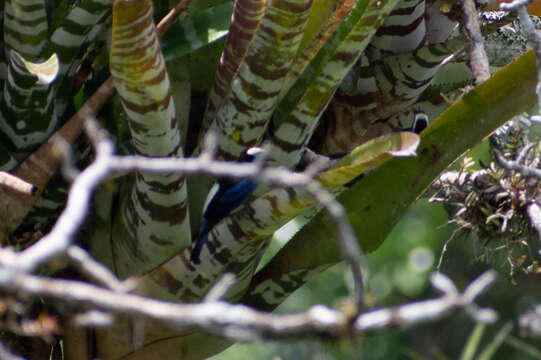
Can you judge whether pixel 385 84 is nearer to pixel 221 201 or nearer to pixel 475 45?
pixel 475 45

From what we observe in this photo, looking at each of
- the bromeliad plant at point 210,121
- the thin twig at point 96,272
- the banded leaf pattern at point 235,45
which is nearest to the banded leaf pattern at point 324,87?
the bromeliad plant at point 210,121

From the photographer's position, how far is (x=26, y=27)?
2.58 ft

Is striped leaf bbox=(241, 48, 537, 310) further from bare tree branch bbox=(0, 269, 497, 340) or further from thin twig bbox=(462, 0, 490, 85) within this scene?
bare tree branch bbox=(0, 269, 497, 340)

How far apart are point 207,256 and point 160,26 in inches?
10.7

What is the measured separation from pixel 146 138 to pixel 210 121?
0.15 meters

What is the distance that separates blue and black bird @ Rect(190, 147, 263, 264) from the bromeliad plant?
0.01m

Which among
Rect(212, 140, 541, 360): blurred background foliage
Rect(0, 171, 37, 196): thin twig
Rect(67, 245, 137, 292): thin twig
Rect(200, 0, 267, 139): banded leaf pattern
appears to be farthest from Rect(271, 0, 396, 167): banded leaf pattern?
Rect(212, 140, 541, 360): blurred background foliage

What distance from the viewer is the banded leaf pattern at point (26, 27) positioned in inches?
30.5

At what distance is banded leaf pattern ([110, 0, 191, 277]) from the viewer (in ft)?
2.10

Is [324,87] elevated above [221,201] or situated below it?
above

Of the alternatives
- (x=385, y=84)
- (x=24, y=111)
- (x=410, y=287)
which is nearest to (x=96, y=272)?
(x=24, y=111)

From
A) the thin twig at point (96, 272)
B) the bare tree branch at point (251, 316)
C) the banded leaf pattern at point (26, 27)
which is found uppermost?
the bare tree branch at point (251, 316)

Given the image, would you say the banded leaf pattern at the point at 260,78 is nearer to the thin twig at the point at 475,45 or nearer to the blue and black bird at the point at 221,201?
the blue and black bird at the point at 221,201

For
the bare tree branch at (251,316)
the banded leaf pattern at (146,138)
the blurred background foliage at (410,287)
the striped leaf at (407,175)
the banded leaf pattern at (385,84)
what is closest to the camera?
the bare tree branch at (251,316)
